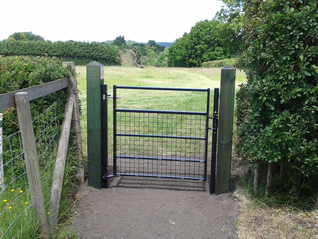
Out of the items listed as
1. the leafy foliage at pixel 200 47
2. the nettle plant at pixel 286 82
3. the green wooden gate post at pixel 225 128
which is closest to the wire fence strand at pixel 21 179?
the green wooden gate post at pixel 225 128

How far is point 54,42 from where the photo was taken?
252ft

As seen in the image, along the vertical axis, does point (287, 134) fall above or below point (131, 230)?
above

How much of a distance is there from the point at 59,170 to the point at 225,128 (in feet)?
7.48

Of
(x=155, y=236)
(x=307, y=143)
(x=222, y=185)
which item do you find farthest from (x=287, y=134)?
(x=155, y=236)

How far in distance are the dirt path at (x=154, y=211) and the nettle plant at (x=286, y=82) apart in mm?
971

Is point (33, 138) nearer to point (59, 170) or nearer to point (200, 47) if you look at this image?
point (59, 170)

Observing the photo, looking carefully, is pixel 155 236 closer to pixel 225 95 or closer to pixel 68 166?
pixel 68 166

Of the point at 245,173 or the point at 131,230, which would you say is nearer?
the point at 131,230

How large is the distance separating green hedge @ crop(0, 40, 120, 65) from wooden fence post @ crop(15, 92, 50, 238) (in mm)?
71828

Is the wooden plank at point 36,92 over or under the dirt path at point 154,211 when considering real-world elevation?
over

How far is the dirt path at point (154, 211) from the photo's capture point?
3650 millimetres

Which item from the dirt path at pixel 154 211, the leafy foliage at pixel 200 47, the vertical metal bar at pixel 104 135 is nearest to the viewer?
the dirt path at pixel 154 211

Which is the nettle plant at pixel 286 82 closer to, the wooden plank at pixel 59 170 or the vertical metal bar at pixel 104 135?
the vertical metal bar at pixel 104 135

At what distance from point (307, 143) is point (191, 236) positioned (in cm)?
165
